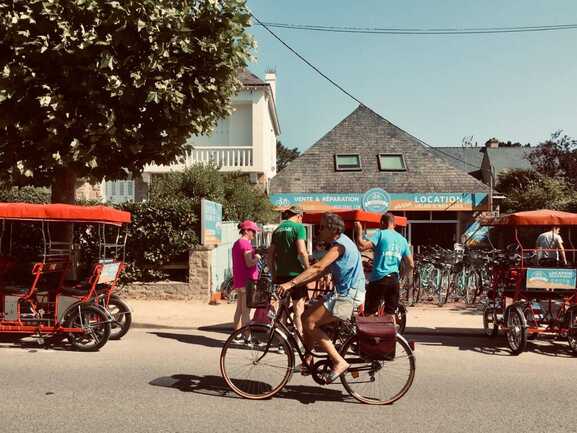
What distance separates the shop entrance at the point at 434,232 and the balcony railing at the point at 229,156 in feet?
27.2

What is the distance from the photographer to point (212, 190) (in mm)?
17125

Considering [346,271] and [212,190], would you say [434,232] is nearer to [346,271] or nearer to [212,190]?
Result: [212,190]

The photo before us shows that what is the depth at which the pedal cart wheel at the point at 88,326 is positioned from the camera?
25.7ft

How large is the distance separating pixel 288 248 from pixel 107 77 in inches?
181

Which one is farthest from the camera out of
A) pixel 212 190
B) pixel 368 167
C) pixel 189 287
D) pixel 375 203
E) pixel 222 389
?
pixel 368 167

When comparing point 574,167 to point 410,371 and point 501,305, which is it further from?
point 410,371

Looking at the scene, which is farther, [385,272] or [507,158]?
[507,158]

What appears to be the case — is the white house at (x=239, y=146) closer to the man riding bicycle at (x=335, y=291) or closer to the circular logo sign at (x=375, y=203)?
the circular logo sign at (x=375, y=203)

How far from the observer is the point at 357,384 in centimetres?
566

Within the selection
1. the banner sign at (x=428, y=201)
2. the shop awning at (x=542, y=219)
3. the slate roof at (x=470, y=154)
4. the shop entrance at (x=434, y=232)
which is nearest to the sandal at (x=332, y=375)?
the shop awning at (x=542, y=219)

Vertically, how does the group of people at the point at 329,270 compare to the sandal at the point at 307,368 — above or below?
above

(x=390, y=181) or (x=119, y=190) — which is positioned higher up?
(x=390, y=181)

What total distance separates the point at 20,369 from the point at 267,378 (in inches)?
123

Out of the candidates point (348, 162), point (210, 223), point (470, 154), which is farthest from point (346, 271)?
point (470, 154)
